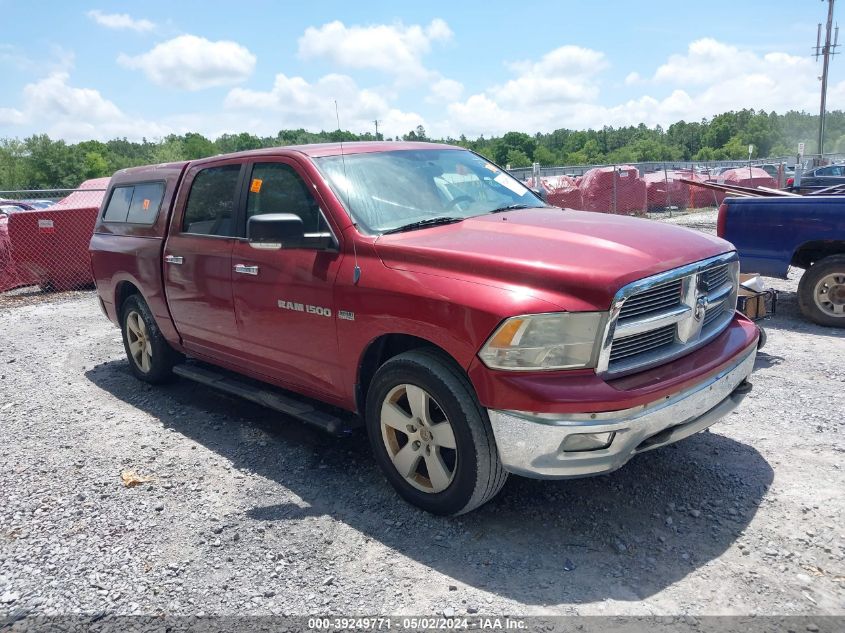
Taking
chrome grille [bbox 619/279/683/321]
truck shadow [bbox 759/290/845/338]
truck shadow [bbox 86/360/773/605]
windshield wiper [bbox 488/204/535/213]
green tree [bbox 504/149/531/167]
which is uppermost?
green tree [bbox 504/149/531/167]

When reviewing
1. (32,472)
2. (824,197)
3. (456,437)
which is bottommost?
(32,472)

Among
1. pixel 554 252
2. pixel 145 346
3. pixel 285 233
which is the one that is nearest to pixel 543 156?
pixel 145 346

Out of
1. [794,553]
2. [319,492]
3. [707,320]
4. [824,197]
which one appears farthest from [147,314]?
[824,197]

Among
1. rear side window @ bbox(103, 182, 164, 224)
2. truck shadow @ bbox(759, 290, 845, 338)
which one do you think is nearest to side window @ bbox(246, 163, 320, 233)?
rear side window @ bbox(103, 182, 164, 224)

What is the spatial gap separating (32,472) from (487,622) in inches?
132

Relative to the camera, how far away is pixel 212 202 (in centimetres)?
475

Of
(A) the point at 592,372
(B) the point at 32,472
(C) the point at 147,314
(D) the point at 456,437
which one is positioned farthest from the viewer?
(C) the point at 147,314

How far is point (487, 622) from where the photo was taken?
2.64 metres

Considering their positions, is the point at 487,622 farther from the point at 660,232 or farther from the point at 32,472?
the point at 32,472

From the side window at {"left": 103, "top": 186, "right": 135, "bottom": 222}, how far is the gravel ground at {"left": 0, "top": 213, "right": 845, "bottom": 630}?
201cm

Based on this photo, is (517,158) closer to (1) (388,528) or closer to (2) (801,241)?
(2) (801,241)

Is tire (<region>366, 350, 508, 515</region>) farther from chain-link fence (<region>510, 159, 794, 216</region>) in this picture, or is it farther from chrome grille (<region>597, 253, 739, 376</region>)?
chain-link fence (<region>510, 159, 794, 216</region>)

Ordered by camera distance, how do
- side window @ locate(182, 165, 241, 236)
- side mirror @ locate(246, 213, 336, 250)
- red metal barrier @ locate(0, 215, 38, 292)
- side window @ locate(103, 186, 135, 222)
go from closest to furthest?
side mirror @ locate(246, 213, 336, 250)
side window @ locate(182, 165, 241, 236)
side window @ locate(103, 186, 135, 222)
red metal barrier @ locate(0, 215, 38, 292)

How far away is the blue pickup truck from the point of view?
6.77 m
